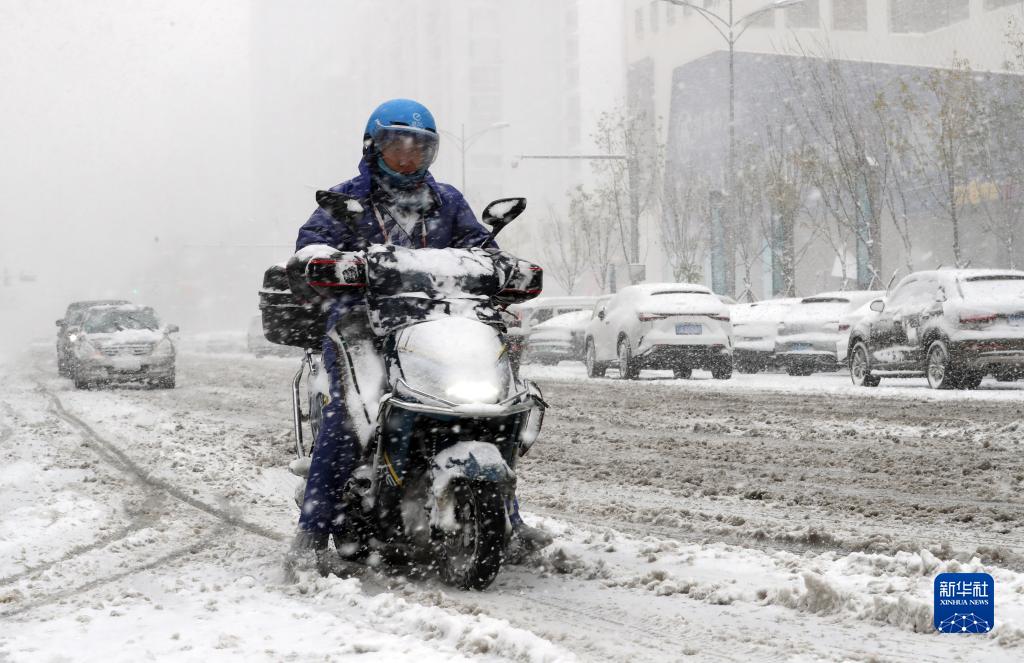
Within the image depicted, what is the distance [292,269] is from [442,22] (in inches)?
5171

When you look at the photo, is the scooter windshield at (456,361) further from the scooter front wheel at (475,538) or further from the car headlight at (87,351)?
the car headlight at (87,351)

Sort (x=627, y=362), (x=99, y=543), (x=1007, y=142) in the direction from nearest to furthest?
(x=99, y=543) < (x=627, y=362) < (x=1007, y=142)

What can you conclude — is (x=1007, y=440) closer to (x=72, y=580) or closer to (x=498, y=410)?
(x=498, y=410)

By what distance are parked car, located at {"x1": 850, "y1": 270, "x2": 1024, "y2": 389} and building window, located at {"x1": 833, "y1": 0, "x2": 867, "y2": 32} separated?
49733 mm

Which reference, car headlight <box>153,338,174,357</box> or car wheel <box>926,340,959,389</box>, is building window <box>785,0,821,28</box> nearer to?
car headlight <box>153,338,174,357</box>

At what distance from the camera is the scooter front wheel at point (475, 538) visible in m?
4.39

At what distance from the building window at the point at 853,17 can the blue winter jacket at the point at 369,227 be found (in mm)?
62967

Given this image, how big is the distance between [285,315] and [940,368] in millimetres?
12880

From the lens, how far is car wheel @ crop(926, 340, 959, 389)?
16.1m

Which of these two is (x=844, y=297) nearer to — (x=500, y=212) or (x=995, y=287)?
(x=995, y=287)

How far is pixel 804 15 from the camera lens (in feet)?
211

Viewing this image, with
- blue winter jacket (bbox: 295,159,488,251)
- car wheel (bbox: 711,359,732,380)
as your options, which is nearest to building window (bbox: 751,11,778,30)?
car wheel (bbox: 711,359,732,380)

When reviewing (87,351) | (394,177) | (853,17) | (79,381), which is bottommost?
(79,381)

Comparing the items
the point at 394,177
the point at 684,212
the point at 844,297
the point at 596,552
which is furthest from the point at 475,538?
the point at 684,212
